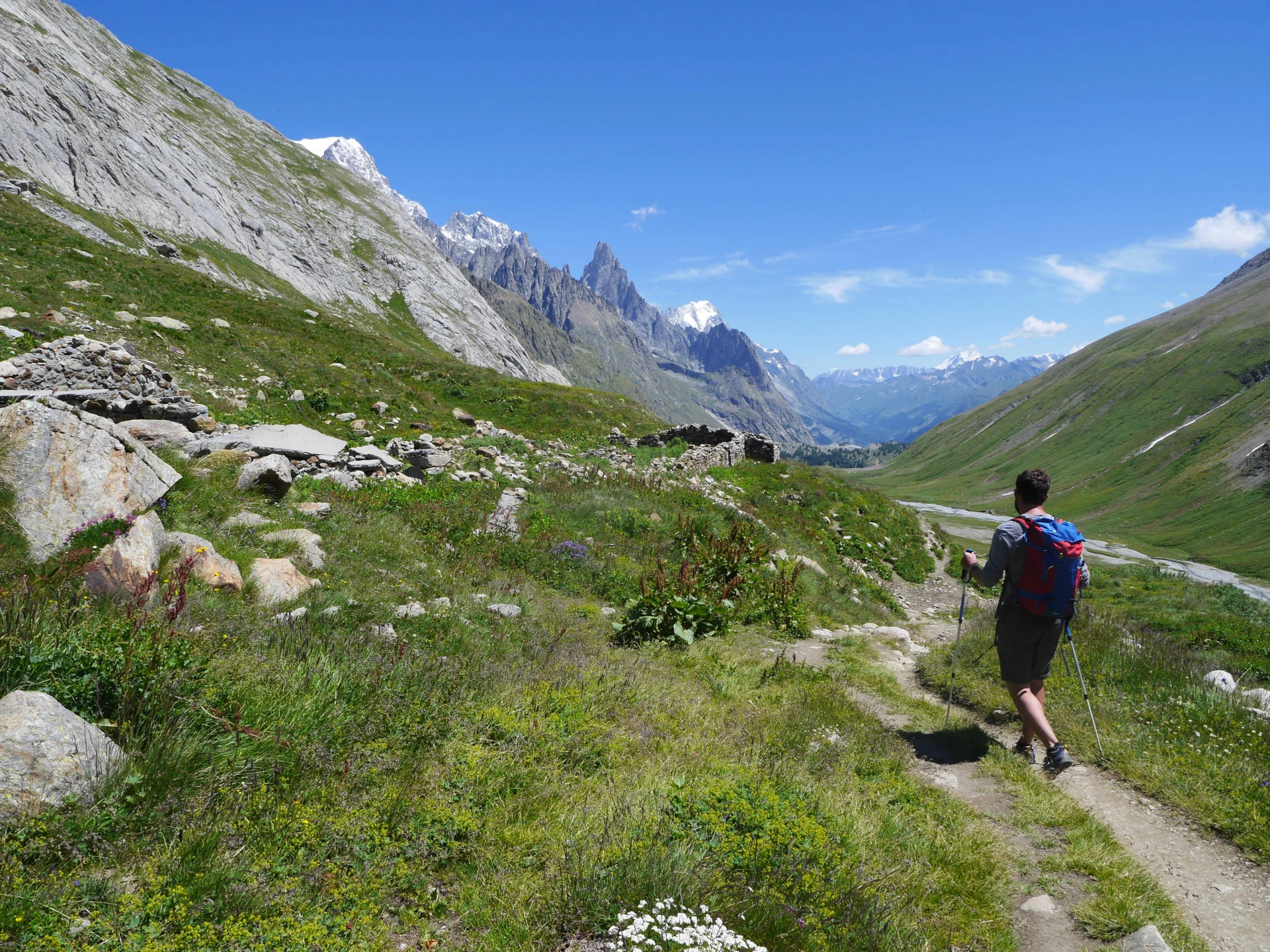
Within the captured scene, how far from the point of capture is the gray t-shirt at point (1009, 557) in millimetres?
6871

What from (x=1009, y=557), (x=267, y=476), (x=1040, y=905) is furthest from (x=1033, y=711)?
(x=267, y=476)

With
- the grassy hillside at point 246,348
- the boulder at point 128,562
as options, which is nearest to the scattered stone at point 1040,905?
the boulder at point 128,562

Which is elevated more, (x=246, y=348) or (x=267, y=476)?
(x=246, y=348)

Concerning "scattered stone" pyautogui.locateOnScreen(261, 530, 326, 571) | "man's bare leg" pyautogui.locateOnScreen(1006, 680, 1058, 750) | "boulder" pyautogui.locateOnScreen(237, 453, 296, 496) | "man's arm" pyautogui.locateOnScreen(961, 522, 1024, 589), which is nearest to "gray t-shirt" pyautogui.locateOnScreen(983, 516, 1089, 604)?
"man's arm" pyautogui.locateOnScreen(961, 522, 1024, 589)

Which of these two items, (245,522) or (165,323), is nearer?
(245,522)

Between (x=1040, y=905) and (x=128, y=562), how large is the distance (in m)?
9.06

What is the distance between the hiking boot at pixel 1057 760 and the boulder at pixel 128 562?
994cm

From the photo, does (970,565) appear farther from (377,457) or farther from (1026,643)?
(377,457)

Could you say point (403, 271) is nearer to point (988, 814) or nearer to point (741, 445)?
point (741, 445)

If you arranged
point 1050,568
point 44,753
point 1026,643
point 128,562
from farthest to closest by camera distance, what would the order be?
point 1026,643 → point 1050,568 → point 128,562 → point 44,753

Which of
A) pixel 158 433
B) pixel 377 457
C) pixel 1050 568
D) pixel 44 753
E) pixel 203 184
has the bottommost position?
pixel 44 753

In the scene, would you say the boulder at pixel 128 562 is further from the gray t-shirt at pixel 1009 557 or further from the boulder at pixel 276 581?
the gray t-shirt at pixel 1009 557

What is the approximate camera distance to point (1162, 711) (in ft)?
24.7

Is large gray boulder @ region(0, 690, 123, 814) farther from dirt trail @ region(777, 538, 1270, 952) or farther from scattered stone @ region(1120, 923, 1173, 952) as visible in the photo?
scattered stone @ region(1120, 923, 1173, 952)
